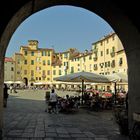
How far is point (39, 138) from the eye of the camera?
10.2 metres

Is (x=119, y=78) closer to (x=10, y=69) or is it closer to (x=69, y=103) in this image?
(x=69, y=103)

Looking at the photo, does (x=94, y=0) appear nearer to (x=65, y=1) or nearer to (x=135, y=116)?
(x=65, y=1)

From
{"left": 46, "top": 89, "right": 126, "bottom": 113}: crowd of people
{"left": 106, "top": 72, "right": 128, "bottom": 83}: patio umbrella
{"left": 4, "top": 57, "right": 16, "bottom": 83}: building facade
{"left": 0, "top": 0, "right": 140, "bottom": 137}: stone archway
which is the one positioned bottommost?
{"left": 46, "top": 89, "right": 126, "bottom": 113}: crowd of people

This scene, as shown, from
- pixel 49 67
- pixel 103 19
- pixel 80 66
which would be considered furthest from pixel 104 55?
pixel 103 19

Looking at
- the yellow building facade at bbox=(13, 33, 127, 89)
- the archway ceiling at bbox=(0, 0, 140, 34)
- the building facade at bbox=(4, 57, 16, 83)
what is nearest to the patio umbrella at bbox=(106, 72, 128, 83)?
the archway ceiling at bbox=(0, 0, 140, 34)

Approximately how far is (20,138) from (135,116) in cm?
350

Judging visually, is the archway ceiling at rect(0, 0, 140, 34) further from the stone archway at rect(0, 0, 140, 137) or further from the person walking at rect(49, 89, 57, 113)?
the person walking at rect(49, 89, 57, 113)

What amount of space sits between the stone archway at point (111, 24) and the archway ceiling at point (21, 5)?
24 millimetres

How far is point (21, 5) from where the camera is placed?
8320mm

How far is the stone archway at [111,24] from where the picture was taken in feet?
27.8

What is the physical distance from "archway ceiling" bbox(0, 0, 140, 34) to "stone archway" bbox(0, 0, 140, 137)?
0.08 ft

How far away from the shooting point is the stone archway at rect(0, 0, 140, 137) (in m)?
8.47

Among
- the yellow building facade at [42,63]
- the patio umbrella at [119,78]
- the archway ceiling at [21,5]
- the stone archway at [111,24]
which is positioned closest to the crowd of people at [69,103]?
the patio umbrella at [119,78]

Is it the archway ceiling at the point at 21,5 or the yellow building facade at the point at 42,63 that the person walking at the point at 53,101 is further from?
the yellow building facade at the point at 42,63
